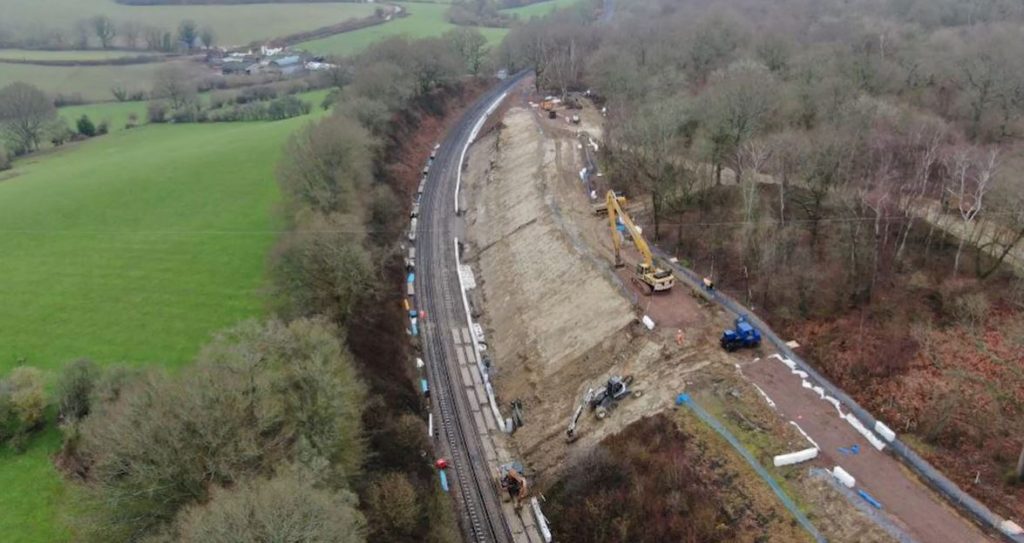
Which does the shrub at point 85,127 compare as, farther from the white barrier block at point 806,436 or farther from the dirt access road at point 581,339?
the white barrier block at point 806,436

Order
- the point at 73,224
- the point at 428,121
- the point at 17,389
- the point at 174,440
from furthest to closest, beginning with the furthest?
the point at 428,121 < the point at 73,224 < the point at 17,389 < the point at 174,440

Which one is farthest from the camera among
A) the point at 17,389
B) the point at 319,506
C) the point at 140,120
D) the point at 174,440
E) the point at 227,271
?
the point at 140,120

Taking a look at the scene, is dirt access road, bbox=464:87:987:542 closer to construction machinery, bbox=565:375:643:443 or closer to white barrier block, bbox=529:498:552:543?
construction machinery, bbox=565:375:643:443

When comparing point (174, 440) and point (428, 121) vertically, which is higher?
point (428, 121)

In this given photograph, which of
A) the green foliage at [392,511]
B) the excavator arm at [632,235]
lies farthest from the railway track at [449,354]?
the excavator arm at [632,235]

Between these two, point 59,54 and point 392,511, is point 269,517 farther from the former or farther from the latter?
point 59,54

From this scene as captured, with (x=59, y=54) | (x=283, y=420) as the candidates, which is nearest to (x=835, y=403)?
(x=283, y=420)

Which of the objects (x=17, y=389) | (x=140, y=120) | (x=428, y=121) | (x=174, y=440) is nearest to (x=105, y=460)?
(x=174, y=440)

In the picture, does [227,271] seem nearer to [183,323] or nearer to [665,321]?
[183,323]
